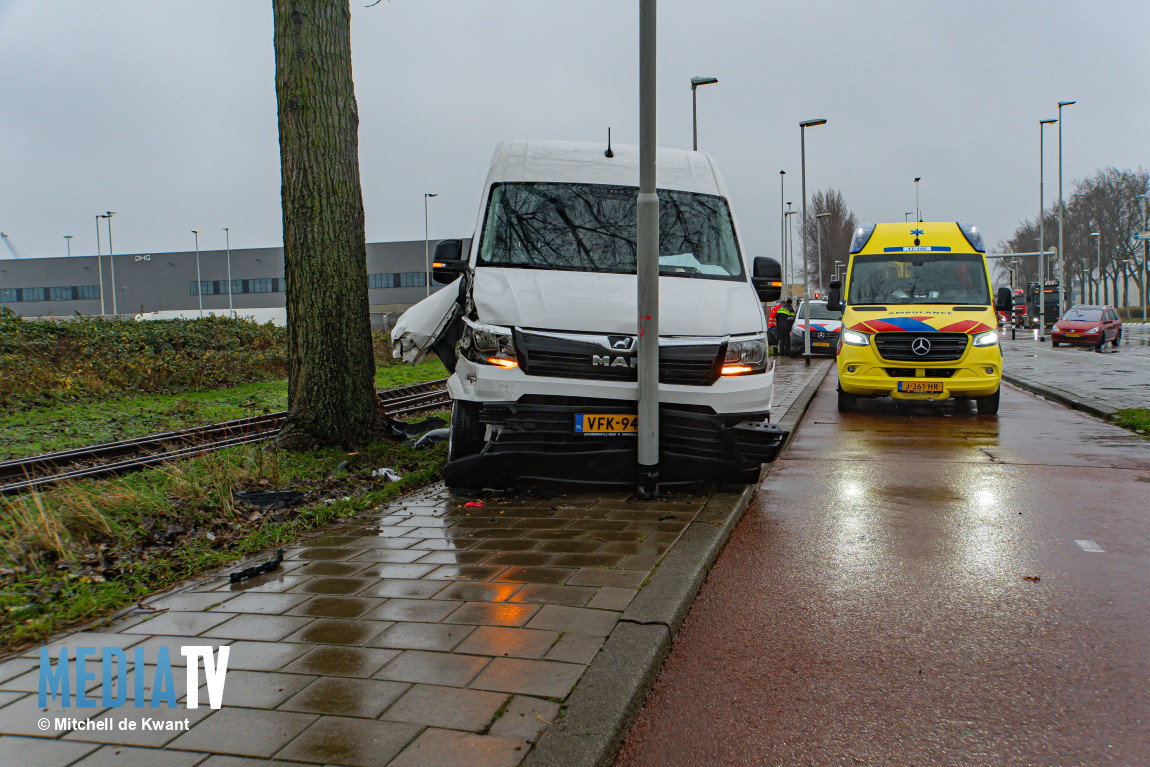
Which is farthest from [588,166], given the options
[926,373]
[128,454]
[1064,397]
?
[1064,397]

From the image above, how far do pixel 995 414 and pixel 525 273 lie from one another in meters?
9.05

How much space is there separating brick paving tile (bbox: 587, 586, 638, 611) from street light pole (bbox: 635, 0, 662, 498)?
6.38 ft

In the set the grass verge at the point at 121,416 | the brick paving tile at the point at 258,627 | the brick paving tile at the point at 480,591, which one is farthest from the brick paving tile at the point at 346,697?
the grass verge at the point at 121,416

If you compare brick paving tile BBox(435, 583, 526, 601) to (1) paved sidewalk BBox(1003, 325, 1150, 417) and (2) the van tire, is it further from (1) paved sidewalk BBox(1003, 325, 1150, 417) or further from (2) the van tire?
(1) paved sidewalk BBox(1003, 325, 1150, 417)

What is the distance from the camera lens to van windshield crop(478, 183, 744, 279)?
22.1 ft

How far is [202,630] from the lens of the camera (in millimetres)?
3650

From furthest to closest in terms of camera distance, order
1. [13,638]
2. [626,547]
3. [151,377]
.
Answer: [151,377] < [626,547] < [13,638]

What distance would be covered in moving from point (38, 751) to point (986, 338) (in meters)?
11.9

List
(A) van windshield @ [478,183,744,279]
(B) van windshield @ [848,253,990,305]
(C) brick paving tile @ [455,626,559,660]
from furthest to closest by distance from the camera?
1. (B) van windshield @ [848,253,990,305]
2. (A) van windshield @ [478,183,744,279]
3. (C) brick paving tile @ [455,626,559,660]

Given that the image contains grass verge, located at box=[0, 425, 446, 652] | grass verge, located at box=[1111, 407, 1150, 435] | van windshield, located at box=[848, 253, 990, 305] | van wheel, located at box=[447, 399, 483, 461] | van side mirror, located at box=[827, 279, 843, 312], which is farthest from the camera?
van side mirror, located at box=[827, 279, 843, 312]

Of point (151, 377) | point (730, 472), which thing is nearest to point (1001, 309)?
point (730, 472)

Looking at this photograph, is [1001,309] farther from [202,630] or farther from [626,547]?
[202,630]

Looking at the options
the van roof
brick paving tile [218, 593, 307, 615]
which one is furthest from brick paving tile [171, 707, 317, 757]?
the van roof

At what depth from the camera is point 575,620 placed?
3715mm
